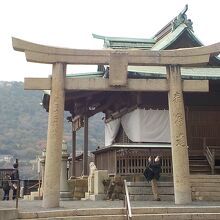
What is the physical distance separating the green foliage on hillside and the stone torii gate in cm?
7285

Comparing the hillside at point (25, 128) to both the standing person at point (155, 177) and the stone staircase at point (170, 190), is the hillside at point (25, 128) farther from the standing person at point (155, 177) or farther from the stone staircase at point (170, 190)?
the standing person at point (155, 177)

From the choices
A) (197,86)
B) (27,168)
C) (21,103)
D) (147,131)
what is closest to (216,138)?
(147,131)

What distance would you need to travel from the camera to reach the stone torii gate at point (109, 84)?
13.7m

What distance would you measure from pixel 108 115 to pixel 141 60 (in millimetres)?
10986

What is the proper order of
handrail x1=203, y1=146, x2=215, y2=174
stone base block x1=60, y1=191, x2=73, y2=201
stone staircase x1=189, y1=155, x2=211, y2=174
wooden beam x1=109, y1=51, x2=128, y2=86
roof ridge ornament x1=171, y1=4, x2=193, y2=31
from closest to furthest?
1. wooden beam x1=109, y1=51, x2=128, y2=86
2. stone base block x1=60, y1=191, x2=73, y2=201
3. handrail x1=203, y1=146, x2=215, y2=174
4. stone staircase x1=189, y1=155, x2=211, y2=174
5. roof ridge ornament x1=171, y1=4, x2=193, y2=31

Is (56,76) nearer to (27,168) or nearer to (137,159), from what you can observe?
(137,159)

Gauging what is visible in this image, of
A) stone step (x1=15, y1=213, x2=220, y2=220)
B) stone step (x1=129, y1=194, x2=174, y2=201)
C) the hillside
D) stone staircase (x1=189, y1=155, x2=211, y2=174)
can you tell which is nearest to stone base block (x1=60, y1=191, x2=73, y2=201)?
stone step (x1=129, y1=194, x2=174, y2=201)

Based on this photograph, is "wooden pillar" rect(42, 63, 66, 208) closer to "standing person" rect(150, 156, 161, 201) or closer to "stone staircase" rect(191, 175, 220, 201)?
"standing person" rect(150, 156, 161, 201)

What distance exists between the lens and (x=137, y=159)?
17844 millimetres

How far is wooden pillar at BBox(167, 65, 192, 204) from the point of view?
14070 millimetres

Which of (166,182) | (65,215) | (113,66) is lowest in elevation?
(65,215)

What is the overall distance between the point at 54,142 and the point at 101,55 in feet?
11.1

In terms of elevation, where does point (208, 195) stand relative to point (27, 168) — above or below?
below

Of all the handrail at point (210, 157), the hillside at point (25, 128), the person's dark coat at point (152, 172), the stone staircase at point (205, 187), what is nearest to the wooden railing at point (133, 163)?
the stone staircase at point (205, 187)
